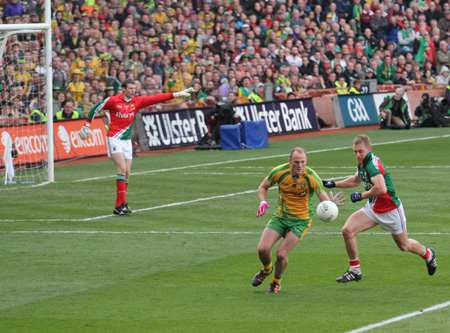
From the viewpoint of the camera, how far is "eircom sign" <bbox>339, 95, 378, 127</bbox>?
1407 inches

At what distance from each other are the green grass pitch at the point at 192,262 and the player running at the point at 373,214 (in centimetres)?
27

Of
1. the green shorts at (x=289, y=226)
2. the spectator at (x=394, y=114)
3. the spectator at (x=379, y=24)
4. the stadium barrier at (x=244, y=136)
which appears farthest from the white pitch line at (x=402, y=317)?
the spectator at (x=379, y=24)

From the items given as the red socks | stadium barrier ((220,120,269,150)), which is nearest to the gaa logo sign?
stadium barrier ((220,120,269,150))

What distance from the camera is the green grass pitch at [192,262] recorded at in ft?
31.1

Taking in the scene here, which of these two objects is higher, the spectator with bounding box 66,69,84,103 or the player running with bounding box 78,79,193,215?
the player running with bounding box 78,79,193,215

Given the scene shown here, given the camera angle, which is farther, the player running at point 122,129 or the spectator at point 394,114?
the spectator at point 394,114

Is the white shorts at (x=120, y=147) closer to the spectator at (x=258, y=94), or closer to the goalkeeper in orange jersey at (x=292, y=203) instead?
the goalkeeper in orange jersey at (x=292, y=203)

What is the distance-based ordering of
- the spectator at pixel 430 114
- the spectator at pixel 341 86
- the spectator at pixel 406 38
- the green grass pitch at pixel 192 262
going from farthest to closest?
1. the spectator at pixel 406 38
2. the spectator at pixel 341 86
3. the spectator at pixel 430 114
4. the green grass pitch at pixel 192 262

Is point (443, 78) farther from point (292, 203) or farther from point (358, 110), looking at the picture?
point (292, 203)

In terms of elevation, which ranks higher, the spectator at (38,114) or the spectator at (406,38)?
the spectator at (406,38)

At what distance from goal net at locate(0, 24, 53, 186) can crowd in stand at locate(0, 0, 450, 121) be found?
0.05 meters

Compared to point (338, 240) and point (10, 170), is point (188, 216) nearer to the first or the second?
point (338, 240)

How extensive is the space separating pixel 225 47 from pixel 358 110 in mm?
6119

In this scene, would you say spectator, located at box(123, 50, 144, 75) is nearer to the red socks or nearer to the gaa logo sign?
the gaa logo sign
